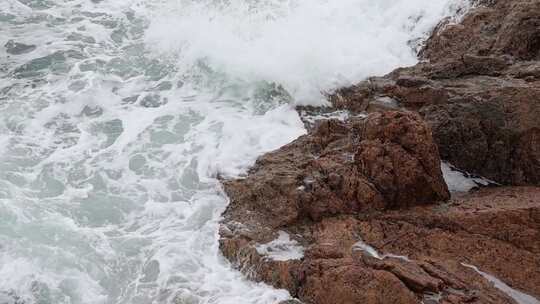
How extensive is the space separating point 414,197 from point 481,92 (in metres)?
1.79

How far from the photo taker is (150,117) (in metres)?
9.18

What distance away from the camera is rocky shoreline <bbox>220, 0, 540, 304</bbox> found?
17.2 feet

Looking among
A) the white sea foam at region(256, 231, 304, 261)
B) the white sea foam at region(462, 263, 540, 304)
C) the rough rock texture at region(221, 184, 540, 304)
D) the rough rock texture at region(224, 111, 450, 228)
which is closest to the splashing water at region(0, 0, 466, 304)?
the white sea foam at region(256, 231, 304, 261)

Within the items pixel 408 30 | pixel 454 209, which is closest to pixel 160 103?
pixel 408 30

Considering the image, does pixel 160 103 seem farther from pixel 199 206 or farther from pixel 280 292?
pixel 280 292

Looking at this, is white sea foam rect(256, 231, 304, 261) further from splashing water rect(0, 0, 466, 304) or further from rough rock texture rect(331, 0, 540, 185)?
rough rock texture rect(331, 0, 540, 185)

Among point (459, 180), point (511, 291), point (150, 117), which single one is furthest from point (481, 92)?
point (150, 117)

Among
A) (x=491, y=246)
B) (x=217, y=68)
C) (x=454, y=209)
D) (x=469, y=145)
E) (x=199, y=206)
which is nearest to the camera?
(x=491, y=246)

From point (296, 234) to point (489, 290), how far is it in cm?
215

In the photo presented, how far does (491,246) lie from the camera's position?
5.46 m

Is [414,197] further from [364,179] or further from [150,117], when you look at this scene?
[150,117]

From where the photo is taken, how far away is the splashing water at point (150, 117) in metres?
6.18

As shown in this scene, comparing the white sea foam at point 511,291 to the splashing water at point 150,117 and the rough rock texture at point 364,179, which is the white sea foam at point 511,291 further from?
the splashing water at point 150,117

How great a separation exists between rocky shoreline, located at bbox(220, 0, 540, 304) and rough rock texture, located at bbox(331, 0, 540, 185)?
0.05 feet
